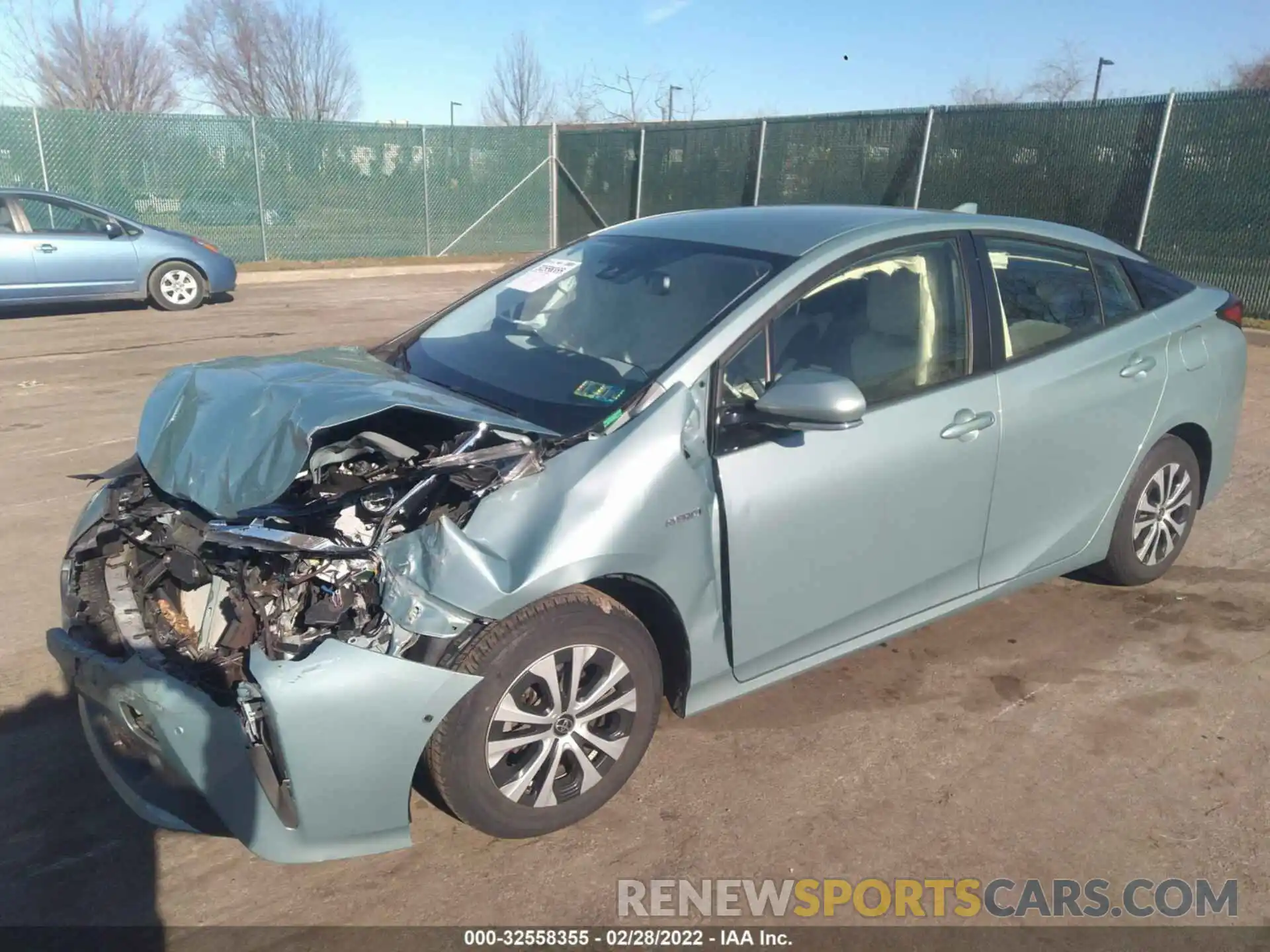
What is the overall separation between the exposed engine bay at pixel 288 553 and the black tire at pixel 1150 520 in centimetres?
286

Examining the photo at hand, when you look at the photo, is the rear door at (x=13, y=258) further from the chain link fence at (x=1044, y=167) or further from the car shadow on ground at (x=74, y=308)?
the chain link fence at (x=1044, y=167)

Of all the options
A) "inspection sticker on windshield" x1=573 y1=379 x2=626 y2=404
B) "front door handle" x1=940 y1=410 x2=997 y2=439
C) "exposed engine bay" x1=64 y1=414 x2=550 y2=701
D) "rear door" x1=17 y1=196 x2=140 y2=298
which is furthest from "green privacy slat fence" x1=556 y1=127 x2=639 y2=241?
"exposed engine bay" x1=64 y1=414 x2=550 y2=701

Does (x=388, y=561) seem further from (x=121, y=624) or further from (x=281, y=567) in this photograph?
(x=121, y=624)

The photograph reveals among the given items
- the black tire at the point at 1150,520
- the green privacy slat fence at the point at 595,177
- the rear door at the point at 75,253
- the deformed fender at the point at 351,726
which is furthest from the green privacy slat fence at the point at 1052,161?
the deformed fender at the point at 351,726

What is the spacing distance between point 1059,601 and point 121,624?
388 cm

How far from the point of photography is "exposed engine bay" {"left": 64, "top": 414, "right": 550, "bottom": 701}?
2.55m

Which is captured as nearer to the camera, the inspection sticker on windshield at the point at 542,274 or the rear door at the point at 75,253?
the inspection sticker on windshield at the point at 542,274

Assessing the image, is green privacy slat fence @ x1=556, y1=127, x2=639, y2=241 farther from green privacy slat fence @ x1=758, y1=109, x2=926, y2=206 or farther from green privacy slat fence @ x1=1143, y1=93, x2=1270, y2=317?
green privacy slat fence @ x1=1143, y1=93, x2=1270, y2=317

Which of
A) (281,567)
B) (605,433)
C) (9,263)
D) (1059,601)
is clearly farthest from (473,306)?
(9,263)

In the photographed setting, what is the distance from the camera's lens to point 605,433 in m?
2.90

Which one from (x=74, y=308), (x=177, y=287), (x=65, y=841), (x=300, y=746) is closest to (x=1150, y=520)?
(x=300, y=746)

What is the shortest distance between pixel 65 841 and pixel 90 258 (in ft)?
36.3

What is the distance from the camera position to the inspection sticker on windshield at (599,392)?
3115mm

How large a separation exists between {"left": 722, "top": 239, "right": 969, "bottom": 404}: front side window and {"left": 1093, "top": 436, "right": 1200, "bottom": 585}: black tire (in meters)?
1.31
